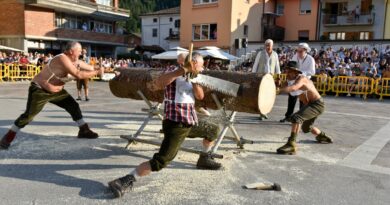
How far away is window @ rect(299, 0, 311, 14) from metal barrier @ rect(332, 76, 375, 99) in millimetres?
17547

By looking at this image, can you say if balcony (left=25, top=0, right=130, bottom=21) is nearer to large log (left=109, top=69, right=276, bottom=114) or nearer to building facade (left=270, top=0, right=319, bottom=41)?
building facade (left=270, top=0, right=319, bottom=41)

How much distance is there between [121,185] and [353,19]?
33683 millimetres

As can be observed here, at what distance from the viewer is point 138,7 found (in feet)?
260

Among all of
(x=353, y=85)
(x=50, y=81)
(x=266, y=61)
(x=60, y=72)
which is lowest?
(x=353, y=85)

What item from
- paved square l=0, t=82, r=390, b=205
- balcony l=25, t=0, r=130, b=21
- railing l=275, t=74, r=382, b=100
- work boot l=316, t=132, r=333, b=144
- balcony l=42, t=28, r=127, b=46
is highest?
balcony l=25, t=0, r=130, b=21

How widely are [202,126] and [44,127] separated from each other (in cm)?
396

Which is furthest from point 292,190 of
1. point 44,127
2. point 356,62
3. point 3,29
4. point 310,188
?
point 3,29

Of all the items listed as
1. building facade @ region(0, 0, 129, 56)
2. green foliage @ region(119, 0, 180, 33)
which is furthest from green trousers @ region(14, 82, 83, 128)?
green foliage @ region(119, 0, 180, 33)

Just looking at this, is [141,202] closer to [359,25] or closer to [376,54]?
[376,54]

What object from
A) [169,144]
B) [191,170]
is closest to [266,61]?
[191,170]

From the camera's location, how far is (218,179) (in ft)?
15.0

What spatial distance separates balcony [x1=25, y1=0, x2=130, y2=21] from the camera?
33.1 m

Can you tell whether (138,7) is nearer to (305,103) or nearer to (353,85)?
(353,85)

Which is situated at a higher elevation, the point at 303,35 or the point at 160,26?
the point at 160,26
